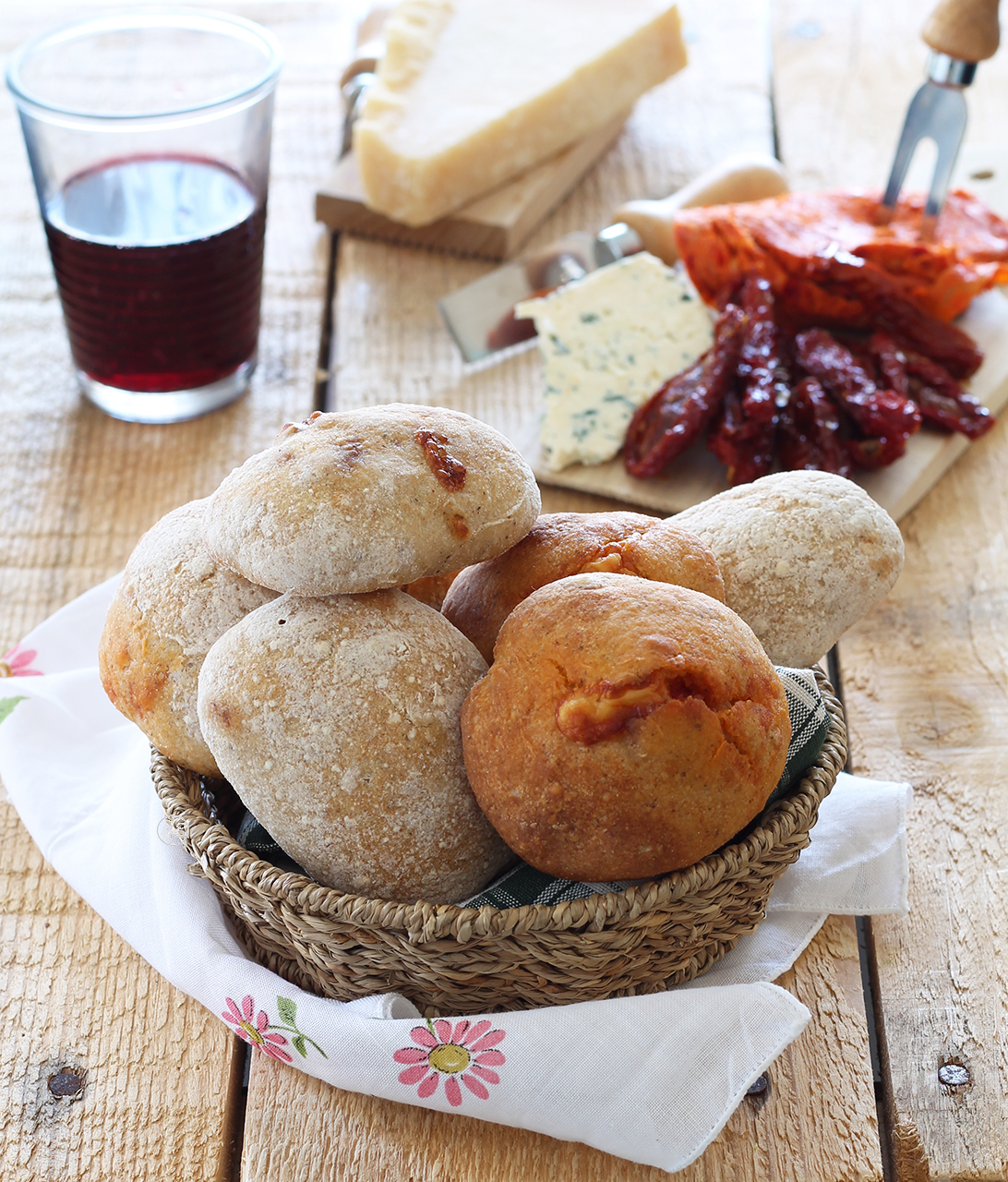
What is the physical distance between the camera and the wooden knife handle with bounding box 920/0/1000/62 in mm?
1774

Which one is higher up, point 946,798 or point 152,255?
point 152,255

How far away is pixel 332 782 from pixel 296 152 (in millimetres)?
1771

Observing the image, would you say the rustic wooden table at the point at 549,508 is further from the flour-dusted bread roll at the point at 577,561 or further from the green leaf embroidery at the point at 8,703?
the flour-dusted bread roll at the point at 577,561

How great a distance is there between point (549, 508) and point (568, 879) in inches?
31.7

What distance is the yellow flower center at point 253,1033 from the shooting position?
952 millimetres

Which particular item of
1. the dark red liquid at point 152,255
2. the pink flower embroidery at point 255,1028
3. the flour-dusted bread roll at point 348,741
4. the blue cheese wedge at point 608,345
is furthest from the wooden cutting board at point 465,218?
the pink flower embroidery at point 255,1028

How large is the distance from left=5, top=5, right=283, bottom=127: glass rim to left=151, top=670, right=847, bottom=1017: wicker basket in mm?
856

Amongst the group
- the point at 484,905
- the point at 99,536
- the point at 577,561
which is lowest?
the point at 99,536

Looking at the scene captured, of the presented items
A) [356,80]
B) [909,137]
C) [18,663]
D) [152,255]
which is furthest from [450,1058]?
[356,80]

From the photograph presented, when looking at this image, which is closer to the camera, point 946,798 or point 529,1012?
point 529,1012

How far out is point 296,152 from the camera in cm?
231

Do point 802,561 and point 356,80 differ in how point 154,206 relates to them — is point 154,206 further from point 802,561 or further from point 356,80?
point 802,561

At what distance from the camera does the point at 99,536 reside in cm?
156

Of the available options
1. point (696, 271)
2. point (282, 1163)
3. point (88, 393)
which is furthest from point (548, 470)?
point (282, 1163)
